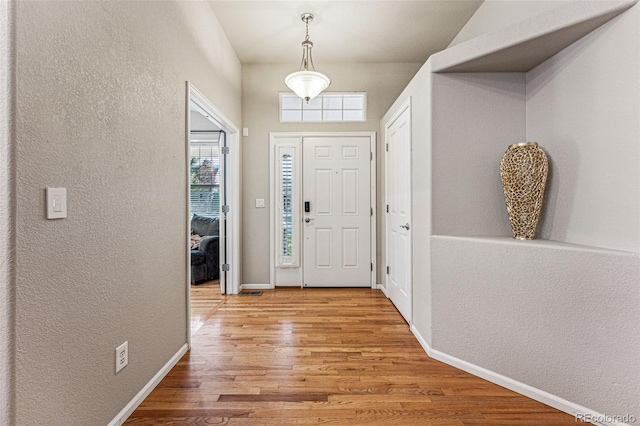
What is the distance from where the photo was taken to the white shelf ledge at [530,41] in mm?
1649

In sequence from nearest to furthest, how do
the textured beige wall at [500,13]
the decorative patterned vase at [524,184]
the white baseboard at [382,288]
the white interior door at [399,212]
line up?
the decorative patterned vase at [524,184]
the textured beige wall at [500,13]
the white interior door at [399,212]
the white baseboard at [382,288]

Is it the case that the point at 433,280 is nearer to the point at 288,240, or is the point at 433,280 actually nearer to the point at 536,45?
the point at 536,45

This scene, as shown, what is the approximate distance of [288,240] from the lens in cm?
414

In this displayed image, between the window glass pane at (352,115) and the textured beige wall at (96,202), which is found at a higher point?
the window glass pane at (352,115)

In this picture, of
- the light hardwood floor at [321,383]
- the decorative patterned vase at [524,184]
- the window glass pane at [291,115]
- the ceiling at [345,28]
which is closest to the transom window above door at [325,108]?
the window glass pane at [291,115]

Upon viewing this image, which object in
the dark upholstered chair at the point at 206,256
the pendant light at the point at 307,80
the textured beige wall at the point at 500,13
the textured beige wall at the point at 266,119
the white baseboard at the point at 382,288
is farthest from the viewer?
the dark upholstered chair at the point at 206,256

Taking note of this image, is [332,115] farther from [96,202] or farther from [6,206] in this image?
[6,206]

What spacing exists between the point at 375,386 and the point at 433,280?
800 mm

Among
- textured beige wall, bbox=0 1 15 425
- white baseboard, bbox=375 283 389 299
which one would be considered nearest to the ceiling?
textured beige wall, bbox=0 1 15 425

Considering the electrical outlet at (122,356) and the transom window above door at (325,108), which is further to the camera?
the transom window above door at (325,108)

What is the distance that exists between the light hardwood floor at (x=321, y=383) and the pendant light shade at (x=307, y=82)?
215cm

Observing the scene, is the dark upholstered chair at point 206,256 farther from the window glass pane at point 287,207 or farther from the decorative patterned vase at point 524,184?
the decorative patterned vase at point 524,184

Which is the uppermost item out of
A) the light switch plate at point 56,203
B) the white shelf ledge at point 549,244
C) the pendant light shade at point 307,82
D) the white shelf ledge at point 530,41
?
the pendant light shade at point 307,82

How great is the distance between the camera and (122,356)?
1.62 meters
